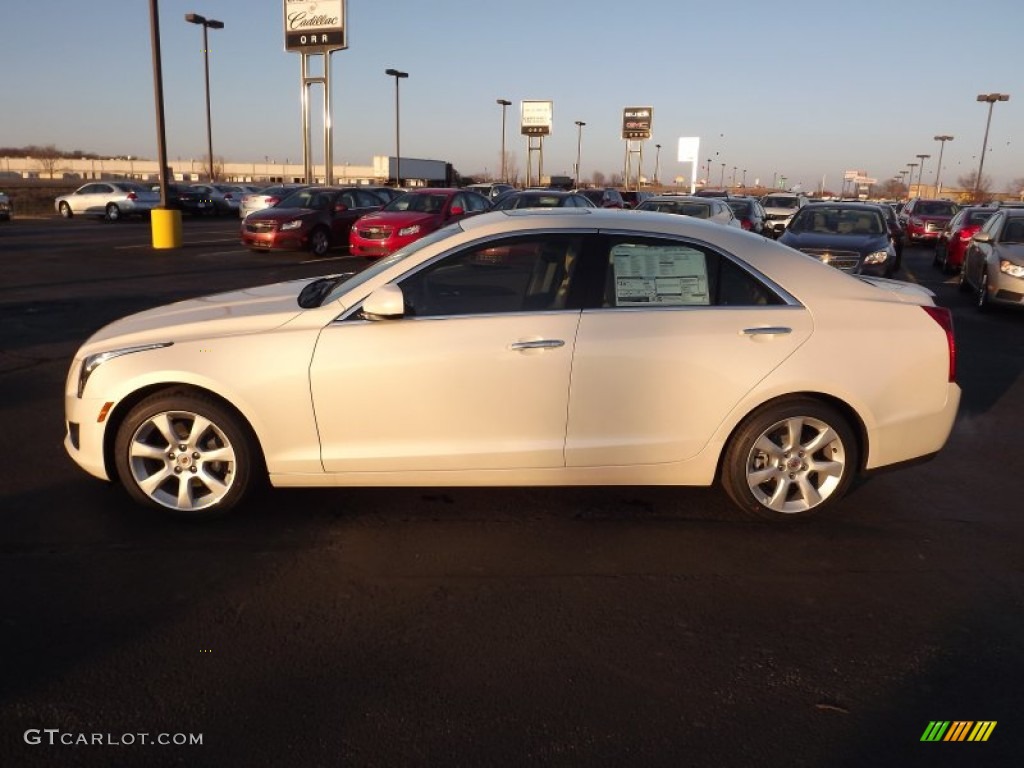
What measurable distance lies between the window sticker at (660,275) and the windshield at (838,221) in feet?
32.6

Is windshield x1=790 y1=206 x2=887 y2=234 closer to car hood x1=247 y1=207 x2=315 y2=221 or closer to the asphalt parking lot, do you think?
the asphalt parking lot

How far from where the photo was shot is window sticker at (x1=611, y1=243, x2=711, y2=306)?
432 cm

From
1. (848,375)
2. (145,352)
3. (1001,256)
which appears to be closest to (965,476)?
(848,375)

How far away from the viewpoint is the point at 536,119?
62.6 m

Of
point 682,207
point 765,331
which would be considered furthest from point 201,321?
point 682,207

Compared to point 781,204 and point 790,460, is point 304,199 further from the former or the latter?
point 790,460

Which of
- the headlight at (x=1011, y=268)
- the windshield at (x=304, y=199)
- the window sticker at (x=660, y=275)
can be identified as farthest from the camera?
the windshield at (x=304, y=199)

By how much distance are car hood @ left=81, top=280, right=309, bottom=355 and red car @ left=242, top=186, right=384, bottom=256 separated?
14.9 meters

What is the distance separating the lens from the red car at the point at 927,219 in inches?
1116

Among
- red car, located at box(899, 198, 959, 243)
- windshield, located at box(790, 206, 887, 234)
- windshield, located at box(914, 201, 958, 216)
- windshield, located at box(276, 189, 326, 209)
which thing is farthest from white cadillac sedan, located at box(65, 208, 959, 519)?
windshield, located at box(914, 201, 958, 216)

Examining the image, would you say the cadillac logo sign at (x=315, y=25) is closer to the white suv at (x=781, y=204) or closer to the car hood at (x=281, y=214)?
the car hood at (x=281, y=214)

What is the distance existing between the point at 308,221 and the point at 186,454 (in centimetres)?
1591

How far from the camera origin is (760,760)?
2.63 metres

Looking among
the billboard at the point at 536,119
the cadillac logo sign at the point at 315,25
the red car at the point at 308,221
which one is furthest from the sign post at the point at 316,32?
the billboard at the point at 536,119
